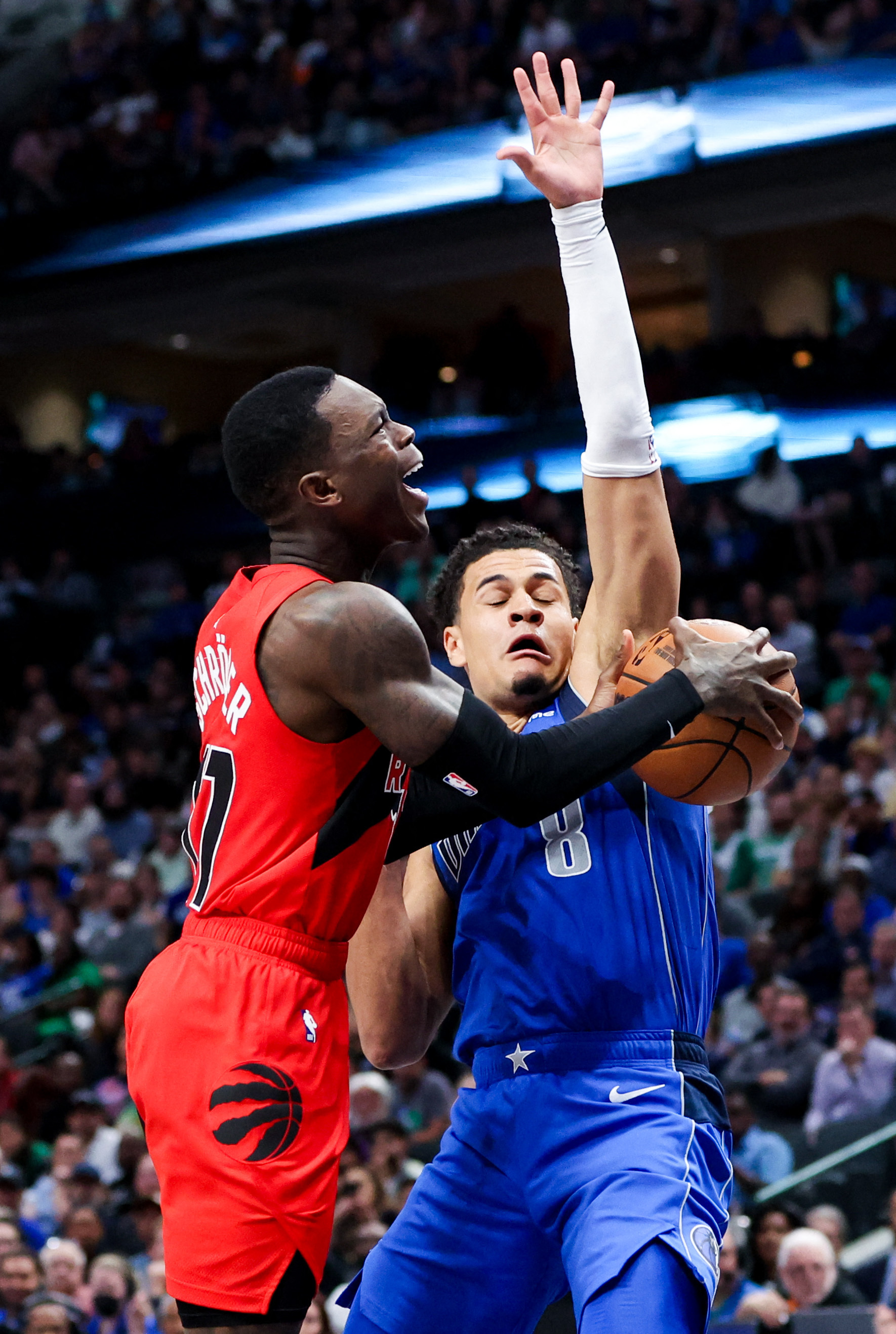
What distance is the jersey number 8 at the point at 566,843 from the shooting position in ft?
10.5

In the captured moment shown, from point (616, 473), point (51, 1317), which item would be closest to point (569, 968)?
point (616, 473)

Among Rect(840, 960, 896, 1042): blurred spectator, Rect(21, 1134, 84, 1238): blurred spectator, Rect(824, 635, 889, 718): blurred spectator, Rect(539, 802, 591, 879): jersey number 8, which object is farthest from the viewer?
Rect(824, 635, 889, 718): blurred spectator

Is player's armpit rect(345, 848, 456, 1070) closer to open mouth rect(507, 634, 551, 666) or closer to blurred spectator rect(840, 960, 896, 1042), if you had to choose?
open mouth rect(507, 634, 551, 666)

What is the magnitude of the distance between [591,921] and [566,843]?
6.9 inches

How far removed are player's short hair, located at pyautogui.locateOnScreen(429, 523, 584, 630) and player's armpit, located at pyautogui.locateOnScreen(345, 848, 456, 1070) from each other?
601mm

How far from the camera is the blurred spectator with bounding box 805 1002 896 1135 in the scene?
717cm

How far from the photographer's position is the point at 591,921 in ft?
10.3

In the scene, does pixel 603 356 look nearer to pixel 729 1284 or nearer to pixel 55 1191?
pixel 729 1284

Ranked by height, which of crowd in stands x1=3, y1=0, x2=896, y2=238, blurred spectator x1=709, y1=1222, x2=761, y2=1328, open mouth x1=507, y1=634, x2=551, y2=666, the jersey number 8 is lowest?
blurred spectator x1=709, y1=1222, x2=761, y2=1328

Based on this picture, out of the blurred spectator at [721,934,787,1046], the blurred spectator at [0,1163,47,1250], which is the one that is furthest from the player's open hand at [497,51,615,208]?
the blurred spectator at [0,1163,47,1250]

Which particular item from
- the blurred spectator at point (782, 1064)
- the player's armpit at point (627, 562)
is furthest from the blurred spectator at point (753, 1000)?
the player's armpit at point (627, 562)

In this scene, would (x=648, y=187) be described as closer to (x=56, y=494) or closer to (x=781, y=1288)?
(x=56, y=494)

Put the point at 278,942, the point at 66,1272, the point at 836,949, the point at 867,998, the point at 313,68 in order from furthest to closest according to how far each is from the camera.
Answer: the point at 313,68 → the point at 836,949 → the point at 867,998 → the point at 66,1272 → the point at 278,942

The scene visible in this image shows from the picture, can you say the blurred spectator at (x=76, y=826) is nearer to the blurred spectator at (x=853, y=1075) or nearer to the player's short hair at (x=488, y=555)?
the blurred spectator at (x=853, y=1075)
